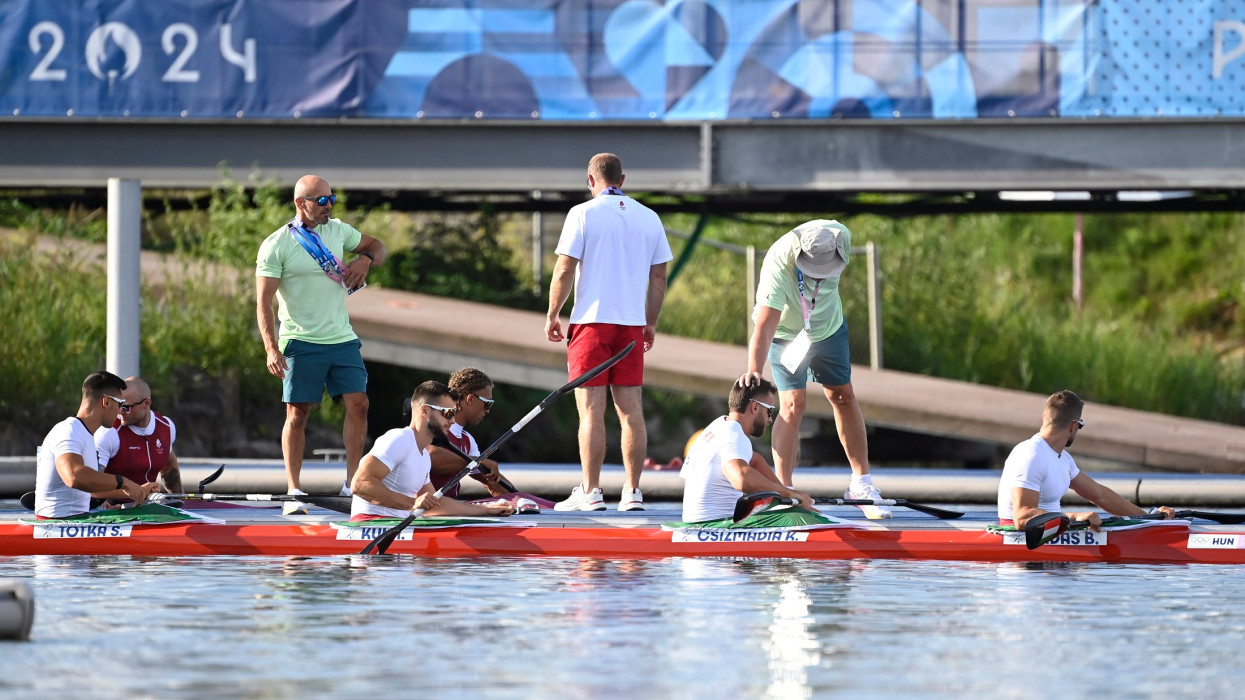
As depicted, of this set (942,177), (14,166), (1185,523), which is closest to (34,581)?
(1185,523)

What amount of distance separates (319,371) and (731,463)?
8.63ft

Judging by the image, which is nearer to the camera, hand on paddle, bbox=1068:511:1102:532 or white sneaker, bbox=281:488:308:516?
hand on paddle, bbox=1068:511:1102:532

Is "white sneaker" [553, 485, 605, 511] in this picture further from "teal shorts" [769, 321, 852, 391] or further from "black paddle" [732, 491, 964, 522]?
"teal shorts" [769, 321, 852, 391]

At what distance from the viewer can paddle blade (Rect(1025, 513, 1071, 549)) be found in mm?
9305

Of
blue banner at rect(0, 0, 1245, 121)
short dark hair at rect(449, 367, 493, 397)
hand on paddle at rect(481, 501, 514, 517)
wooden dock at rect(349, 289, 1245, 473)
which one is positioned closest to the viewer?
short dark hair at rect(449, 367, 493, 397)

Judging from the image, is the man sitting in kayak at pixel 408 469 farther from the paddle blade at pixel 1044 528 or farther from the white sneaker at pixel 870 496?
the paddle blade at pixel 1044 528

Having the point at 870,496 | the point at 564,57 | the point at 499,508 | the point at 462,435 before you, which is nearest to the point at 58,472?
the point at 462,435

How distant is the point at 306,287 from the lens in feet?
34.9

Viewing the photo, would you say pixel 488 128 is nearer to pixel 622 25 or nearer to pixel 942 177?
pixel 622 25

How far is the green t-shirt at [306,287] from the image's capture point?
1059cm

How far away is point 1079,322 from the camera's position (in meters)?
23.0

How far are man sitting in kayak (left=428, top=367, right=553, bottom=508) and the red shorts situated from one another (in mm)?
521

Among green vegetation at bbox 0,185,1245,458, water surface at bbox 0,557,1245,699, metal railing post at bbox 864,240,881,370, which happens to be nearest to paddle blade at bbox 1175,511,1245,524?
water surface at bbox 0,557,1245,699

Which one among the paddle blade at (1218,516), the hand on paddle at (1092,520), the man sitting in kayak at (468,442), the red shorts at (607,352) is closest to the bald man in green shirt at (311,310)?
the man sitting in kayak at (468,442)
